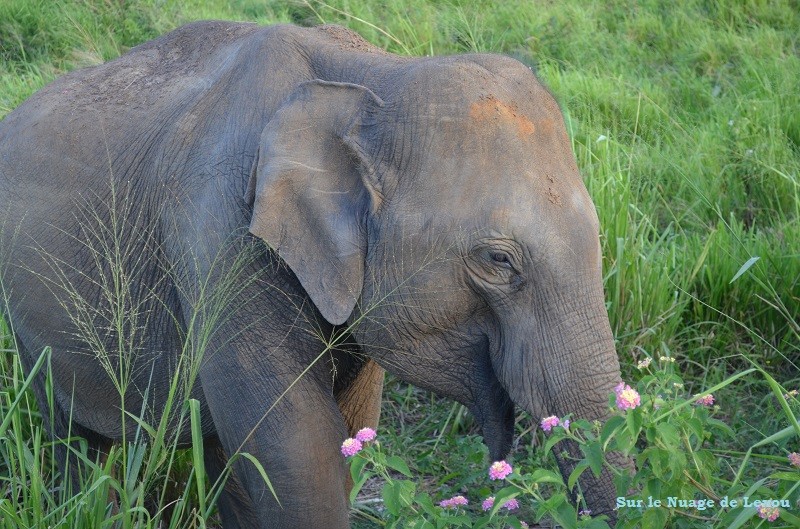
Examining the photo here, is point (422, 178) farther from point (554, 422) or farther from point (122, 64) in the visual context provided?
point (122, 64)

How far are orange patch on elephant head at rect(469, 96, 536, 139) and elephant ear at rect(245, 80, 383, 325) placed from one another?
0.24 m

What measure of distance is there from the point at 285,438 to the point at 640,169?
110 inches

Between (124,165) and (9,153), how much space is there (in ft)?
1.71

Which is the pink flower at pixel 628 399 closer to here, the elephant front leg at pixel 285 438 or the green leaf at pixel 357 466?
the green leaf at pixel 357 466

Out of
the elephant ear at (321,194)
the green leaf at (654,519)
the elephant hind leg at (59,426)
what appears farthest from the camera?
the elephant hind leg at (59,426)

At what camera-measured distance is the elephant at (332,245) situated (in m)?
2.66

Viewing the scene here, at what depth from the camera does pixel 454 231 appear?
268 centimetres

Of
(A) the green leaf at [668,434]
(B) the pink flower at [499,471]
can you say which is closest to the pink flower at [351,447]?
(B) the pink flower at [499,471]

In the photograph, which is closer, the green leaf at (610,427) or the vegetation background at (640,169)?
the green leaf at (610,427)

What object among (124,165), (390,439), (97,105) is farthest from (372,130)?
(390,439)

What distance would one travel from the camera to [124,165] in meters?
3.29

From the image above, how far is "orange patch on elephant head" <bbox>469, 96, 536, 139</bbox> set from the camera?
2723mm

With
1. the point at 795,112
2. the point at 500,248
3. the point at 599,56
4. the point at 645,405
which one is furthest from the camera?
the point at 599,56

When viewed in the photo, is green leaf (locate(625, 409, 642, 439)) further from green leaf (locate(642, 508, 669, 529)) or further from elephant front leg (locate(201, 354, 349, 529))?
elephant front leg (locate(201, 354, 349, 529))
